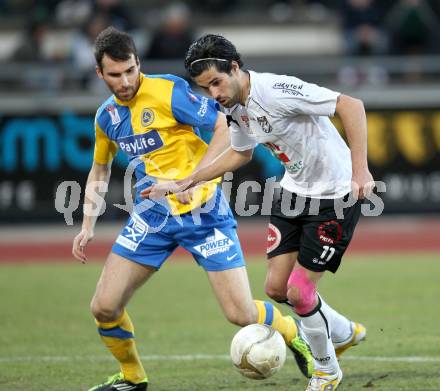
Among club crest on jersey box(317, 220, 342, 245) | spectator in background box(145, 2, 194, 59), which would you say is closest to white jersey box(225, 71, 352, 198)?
club crest on jersey box(317, 220, 342, 245)

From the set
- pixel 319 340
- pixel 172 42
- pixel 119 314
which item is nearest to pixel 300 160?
pixel 319 340

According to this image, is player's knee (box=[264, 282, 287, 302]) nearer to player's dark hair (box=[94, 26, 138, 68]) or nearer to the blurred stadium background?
player's dark hair (box=[94, 26, 138, 68])

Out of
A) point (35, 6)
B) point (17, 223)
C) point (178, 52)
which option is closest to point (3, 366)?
point (17, 223)

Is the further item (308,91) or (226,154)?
(226,154)

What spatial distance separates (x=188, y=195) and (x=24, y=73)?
11575 millimetres

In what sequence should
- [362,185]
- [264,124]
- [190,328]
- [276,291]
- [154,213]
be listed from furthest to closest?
[190,328] → [276,291] → [154,213] → [264,124] → [362,185]

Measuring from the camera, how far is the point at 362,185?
5.72 meters

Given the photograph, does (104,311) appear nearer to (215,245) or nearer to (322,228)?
(215,245)

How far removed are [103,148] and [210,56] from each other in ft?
4.26

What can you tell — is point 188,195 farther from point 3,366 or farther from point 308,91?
point 3,366

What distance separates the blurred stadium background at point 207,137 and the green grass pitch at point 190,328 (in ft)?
0.17

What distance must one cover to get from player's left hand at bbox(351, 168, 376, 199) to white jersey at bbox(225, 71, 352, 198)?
1.58 ft

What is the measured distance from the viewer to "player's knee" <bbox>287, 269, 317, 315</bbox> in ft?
20.8

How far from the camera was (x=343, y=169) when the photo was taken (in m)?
6.45
